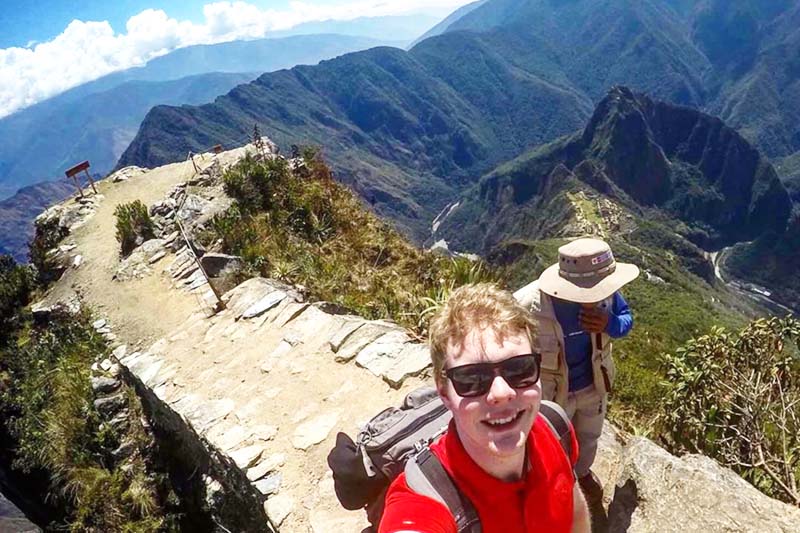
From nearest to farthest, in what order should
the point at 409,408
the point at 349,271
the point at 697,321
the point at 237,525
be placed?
the point at 409,408 < the point at 237,525 < the point at 349,271 < the point at 697,321

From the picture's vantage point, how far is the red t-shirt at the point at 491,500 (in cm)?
227

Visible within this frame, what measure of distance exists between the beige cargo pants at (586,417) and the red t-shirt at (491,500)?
1722mm

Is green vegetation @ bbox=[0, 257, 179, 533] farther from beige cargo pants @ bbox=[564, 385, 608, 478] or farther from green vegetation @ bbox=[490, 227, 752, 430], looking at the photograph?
green vegetation @ bbox=[490, 227, 752, 430]

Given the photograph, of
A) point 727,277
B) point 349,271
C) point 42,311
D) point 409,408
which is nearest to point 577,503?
point 409,408

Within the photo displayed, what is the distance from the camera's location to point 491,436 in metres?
2.35

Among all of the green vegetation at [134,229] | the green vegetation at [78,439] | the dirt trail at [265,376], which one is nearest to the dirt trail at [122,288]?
the dirt trail at [265,376]

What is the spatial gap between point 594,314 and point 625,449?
192 cm

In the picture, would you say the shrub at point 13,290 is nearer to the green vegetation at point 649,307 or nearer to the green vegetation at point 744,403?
the green vegetation at point 649,307

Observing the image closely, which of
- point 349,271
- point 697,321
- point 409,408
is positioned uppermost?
point 409,408

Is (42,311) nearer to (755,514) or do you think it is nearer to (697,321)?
(755,514)

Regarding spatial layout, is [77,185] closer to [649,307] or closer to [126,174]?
[126,174]

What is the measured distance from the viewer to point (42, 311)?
42.5 feet

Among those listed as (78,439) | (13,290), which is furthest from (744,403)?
(13,290)

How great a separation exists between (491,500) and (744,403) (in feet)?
16.6
